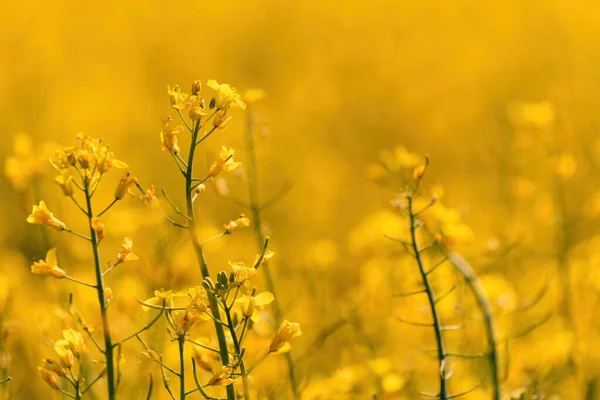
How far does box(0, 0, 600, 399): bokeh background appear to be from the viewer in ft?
6.69

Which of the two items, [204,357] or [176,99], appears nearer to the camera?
[176,99]

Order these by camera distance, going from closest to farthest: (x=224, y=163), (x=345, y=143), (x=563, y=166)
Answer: (x=224, y=163) → (x=563, y=166) → (x=345, y=143)

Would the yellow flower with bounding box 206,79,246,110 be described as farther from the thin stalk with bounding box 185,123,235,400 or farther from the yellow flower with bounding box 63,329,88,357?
the yellow flower with bounding box 63,329,88,357

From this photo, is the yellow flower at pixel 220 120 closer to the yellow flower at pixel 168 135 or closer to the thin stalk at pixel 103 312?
the yellow flower at pixel 168 135

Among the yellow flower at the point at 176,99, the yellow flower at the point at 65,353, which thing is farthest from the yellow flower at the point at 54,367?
the yellow flower at the point at 176,99

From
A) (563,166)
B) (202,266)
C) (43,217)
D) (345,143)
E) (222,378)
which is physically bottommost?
(222,378)

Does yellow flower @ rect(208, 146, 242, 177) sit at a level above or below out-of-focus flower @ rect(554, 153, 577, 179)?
below

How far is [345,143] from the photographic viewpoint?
576 cm

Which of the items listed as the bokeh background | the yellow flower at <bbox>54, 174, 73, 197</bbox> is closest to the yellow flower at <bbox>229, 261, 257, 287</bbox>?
the yellow flower at <bbox>54, 174, 73, 197</bbox>

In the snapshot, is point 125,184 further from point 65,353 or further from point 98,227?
point 65,353

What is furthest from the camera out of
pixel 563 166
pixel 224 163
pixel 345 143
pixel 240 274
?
pixel 345 143

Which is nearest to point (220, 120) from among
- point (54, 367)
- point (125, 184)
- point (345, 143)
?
point (125, 184)

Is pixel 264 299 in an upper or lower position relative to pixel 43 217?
lower

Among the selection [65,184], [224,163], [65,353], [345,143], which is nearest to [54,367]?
[65,353]
